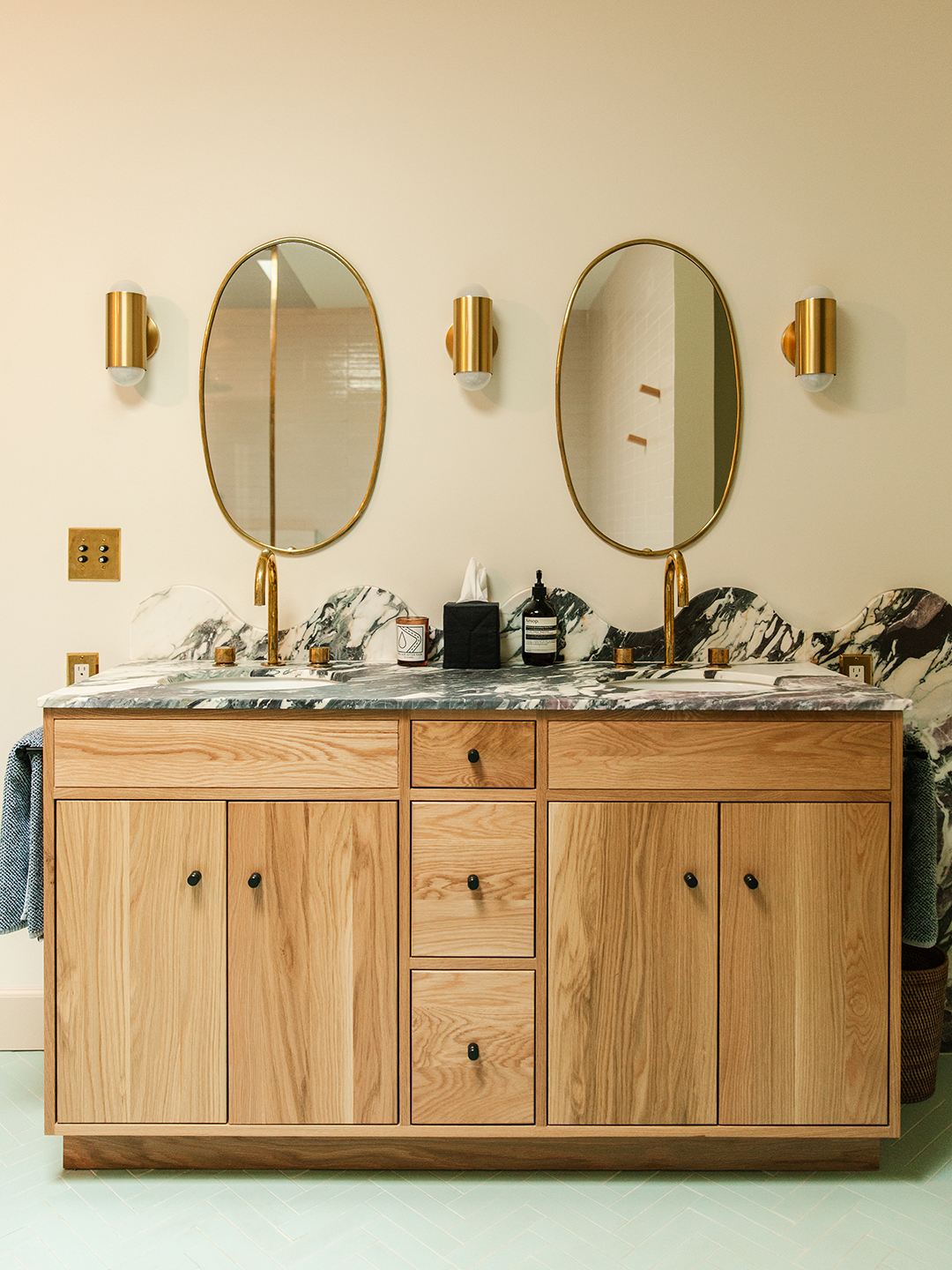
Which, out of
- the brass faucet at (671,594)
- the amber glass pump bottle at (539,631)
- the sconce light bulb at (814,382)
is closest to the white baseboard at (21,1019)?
the amber glass pump bottle at (539,631)

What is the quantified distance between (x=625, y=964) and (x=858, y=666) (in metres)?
0.95

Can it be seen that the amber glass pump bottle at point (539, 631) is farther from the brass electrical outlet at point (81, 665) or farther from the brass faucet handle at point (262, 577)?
the brass electrical outlet at point (81, 665)

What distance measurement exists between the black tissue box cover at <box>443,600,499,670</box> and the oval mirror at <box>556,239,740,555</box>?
1.15 ft

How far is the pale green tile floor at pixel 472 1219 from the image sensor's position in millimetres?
1429

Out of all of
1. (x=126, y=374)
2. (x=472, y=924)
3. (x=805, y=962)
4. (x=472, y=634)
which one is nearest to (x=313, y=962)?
(x=472, y=924)

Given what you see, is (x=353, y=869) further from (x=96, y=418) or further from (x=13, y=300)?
(x=13, y=300)

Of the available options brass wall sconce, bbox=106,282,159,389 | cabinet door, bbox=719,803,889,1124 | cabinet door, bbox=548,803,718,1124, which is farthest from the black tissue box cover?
brass wall sconce, bbox=106,282,159,389

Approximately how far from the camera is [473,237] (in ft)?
6.65

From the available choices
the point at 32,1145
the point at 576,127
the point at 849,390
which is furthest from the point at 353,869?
the point at 576,127

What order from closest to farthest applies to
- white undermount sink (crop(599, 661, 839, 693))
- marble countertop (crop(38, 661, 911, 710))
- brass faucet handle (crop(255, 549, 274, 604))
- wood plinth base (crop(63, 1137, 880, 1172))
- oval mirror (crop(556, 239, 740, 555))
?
marble countertop (crop(38, 661, 911, 710))
wood plinth base (crop(63, 1137, 880, 1172))
white undermount sink (crop(599, 661, 839, 693))
brass faucet handle (crop(255, 549, 274, 604))
oval mirror (crop(556, 239, 740, 555))

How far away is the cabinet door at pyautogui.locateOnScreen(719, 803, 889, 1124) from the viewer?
1.57m

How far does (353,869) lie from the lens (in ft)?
5.21

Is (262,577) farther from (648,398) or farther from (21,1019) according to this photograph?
(21,1019)

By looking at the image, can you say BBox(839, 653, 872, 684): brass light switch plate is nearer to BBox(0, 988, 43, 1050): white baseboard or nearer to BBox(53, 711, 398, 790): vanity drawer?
BBox(53, 711, 398, 790): vanity drawer
